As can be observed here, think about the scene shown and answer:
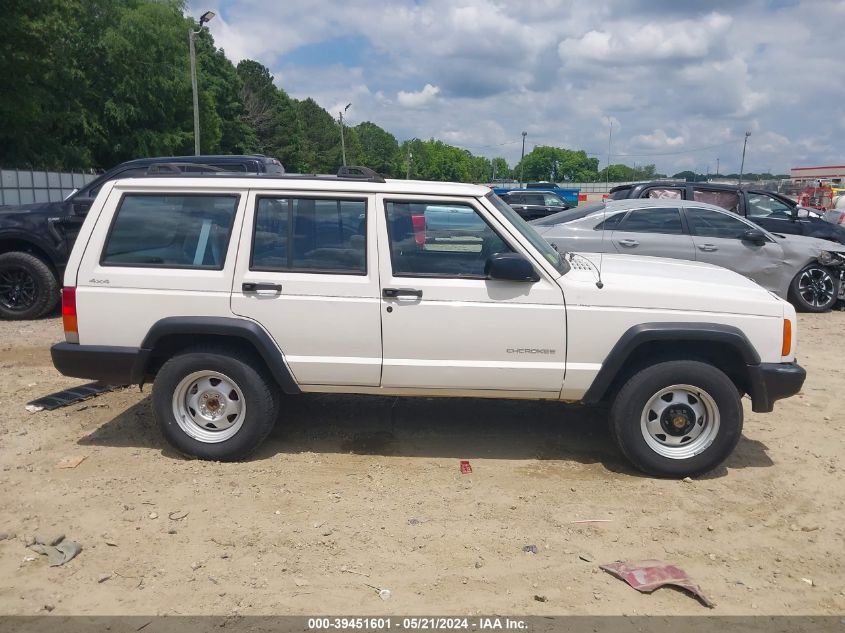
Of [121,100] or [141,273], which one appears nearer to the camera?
[141,273]

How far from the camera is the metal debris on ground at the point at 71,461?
4723mm

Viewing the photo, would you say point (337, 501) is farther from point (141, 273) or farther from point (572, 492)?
point (141, 273)

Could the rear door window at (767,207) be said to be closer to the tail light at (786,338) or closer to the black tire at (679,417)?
the tail light at (786,338)

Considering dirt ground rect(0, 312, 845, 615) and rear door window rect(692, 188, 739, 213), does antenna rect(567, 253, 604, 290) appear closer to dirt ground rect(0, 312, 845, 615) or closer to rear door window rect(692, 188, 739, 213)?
dirt ground rect(0, 312, 845, 615)

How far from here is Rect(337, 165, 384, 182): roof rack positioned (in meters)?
4.76

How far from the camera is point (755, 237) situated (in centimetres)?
960

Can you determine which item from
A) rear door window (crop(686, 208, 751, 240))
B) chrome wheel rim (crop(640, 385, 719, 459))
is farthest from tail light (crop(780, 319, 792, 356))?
rear door window (crop(686, 208, 751, 240))

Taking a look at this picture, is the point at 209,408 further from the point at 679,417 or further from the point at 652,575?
the point at 679,417

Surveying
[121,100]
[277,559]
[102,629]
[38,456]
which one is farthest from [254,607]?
[121,100]

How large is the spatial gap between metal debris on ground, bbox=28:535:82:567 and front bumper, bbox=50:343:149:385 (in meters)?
1.16

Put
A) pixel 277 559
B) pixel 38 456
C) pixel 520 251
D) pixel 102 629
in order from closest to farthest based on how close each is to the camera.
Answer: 1. pixel 102 629
2. pixel 277 559
3. pixel 520 251
4. pixel 38 456

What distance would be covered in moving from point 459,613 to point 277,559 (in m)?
1.01

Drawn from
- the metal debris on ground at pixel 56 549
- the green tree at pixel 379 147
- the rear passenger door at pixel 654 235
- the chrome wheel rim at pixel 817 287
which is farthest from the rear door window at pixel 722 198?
the green tree at pixel 379 147

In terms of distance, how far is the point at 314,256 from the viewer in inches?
180
